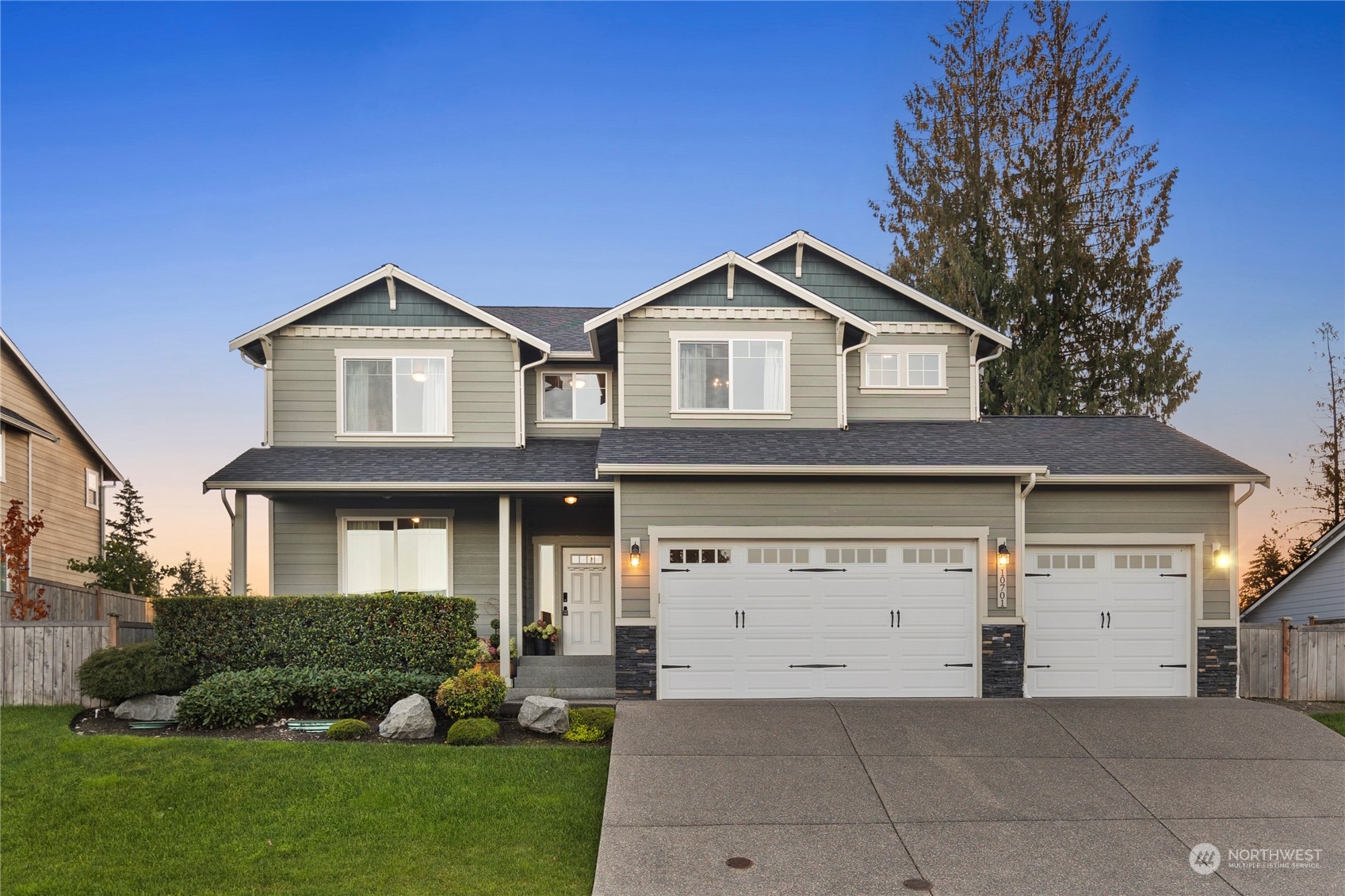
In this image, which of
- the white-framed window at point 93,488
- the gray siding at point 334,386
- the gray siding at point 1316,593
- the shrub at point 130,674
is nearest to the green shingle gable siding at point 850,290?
the gray siding at point 334,386

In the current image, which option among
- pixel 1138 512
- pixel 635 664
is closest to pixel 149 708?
pixel 635 664

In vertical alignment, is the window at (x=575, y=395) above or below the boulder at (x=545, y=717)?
above

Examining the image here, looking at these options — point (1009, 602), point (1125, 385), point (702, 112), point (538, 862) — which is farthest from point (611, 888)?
point (1125, 385)

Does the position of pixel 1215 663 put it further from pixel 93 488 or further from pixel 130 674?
pixel 93 488

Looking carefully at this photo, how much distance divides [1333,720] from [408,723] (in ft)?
39.9

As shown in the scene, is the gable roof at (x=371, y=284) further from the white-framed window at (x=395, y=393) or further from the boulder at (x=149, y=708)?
the boulder at (x=149, y=708)

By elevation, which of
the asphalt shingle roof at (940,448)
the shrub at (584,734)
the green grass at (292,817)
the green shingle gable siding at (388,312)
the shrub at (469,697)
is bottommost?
the shrub at (584,734)

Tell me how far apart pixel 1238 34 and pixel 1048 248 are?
28.1 ft

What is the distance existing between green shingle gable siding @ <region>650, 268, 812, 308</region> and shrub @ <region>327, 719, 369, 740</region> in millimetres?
7602

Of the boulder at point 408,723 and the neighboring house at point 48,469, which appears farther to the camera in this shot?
the neighboring house at point 48,469

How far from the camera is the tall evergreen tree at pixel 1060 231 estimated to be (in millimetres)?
24453

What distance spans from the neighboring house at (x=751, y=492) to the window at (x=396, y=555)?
4 cm

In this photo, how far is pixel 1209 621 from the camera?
42.7ft

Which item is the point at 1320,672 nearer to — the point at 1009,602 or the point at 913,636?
the point at 1009,602
